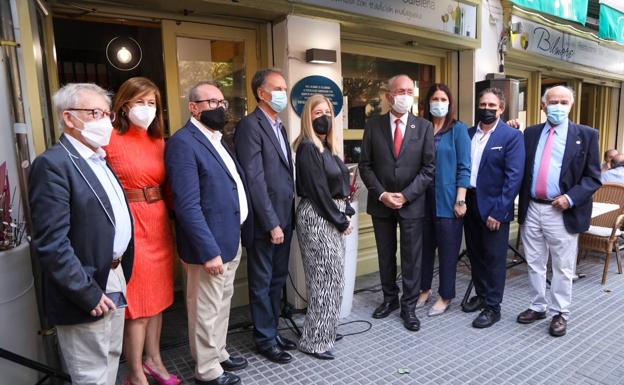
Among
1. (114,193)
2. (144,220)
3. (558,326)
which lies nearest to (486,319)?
(558,326)

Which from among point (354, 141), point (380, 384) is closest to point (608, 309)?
point (380, 384)

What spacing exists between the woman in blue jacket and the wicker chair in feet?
6.11

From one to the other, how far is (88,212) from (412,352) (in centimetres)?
223

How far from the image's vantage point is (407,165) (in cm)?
323

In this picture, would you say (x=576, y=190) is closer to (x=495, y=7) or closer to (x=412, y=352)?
(x=412, y=352)

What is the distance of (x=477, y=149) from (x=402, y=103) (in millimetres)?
728

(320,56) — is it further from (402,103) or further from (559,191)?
(559,191)

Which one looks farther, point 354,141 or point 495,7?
point 495,7

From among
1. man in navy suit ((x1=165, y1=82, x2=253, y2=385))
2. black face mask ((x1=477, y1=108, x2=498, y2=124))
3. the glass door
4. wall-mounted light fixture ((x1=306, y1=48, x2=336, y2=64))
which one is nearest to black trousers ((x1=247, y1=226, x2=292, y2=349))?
man in navy suit ((x1=165, y1=82, x2=253, y2=385))

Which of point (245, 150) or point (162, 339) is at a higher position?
point (245, 150)

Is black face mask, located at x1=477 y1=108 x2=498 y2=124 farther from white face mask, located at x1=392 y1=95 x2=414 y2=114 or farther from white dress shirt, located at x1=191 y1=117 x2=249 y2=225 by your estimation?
white dress shirt, located at x1=191 y1=117 x2=249 y2=225

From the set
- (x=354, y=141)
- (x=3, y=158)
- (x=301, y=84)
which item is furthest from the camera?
(x=354, y=141)

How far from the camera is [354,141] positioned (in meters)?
4.57

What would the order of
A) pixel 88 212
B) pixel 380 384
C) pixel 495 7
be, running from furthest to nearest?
pixel 495 7 → pixel 380 384 → pixel 88 212
